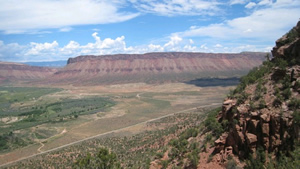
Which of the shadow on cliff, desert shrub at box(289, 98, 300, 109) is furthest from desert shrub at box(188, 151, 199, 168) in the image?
the shadow on cliff

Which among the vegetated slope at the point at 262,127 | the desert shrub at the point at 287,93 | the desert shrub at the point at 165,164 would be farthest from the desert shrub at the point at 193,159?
the desert shrub at the point at 287,93

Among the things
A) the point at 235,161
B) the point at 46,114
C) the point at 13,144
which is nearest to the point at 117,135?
the point at 13,144

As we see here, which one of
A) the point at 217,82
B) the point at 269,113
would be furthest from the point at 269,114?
the point at 217,82

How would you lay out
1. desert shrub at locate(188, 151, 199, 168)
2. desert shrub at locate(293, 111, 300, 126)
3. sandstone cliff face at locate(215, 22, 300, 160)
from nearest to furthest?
desert shrub at locate(293, 111, 300, 126) < sandstone cliff face at locate(215, 22, 300, 160) < desert shrub at locate(188, 151, 199, 168)

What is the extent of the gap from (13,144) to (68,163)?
2064 cm

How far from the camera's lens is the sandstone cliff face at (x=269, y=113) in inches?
627

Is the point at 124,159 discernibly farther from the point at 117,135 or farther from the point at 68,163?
the point at 117,135

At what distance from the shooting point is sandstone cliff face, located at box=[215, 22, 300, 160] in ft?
52.2

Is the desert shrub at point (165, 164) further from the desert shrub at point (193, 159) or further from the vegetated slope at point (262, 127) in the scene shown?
the desert shrub at point (193, 159)

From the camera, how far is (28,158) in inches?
1553

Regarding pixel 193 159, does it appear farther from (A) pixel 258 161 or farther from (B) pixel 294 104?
(B) pixel 294 104

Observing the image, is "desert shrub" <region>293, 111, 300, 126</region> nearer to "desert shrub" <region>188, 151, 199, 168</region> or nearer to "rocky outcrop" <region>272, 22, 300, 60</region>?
"rocky outcrop" <region>272, 22, 300, 60</region>

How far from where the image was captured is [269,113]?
16.7 meters

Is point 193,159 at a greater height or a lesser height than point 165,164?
greater
